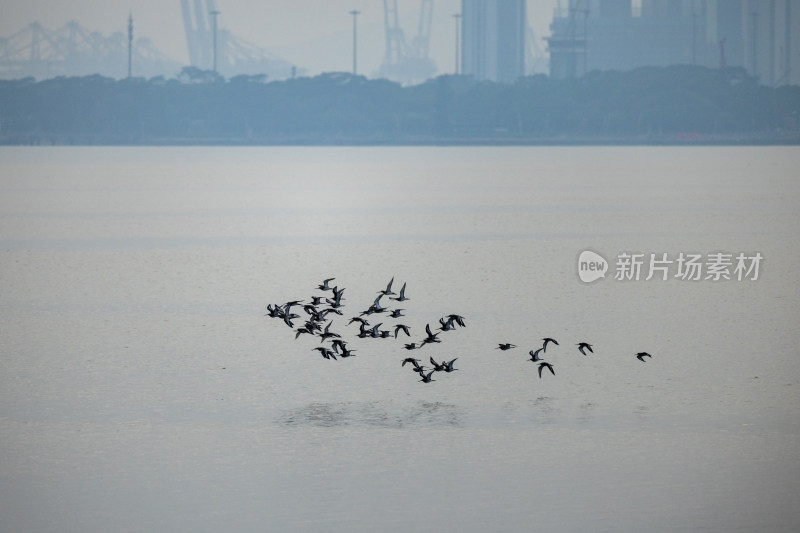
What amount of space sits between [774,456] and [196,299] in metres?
13.6

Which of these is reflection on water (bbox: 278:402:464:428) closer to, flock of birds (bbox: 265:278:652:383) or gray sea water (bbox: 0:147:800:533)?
gray sea water (bbox: 0:147:800:533)

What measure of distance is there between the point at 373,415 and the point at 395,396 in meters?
0.99

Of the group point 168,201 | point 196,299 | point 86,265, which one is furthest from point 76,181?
point 196,299

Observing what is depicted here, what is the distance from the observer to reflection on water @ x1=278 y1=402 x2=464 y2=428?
14.5 metres

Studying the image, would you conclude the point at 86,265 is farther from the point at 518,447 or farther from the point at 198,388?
the point at 518,447

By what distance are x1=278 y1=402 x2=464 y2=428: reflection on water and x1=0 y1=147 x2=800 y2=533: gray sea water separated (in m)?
0.05

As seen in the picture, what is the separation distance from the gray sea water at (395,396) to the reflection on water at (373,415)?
0.16 feet

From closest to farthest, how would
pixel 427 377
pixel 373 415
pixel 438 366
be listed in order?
pixel 373 415 → pixel 438 366 → pixel 427 377

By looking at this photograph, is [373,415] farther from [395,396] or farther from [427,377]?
[427,377]

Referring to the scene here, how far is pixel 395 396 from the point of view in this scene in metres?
15.8

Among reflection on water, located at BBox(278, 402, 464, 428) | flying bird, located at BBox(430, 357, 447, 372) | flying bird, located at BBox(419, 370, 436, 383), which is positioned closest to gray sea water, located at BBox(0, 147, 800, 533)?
reflection on water, located at BBox(278, 402, 464, 428)

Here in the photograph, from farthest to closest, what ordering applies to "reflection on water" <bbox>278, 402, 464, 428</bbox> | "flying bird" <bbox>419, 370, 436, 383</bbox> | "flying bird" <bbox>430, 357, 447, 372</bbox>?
"flying bird" <bbox>419, 370, 436, 383</bbox>, "flying bird" <bbox>430, 357, 447, 372</bbox>, "reflection on water" <bbox>278, 402, 464, 428</bbox>

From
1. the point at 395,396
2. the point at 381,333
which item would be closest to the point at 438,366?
the point at 395,396

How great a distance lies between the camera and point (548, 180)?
3191 inches
